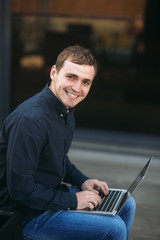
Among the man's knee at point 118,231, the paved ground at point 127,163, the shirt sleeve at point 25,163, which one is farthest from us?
the paved ground at point 127,163

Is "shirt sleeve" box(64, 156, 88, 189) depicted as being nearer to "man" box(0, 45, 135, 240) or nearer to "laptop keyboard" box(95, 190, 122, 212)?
"laptop keyboard" box(95, 190, 122, 212)

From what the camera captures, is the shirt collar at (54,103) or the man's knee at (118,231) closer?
the man's knee at (118,231)

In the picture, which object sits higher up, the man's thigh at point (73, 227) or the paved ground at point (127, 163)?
the man's thigh at point (73, 227)

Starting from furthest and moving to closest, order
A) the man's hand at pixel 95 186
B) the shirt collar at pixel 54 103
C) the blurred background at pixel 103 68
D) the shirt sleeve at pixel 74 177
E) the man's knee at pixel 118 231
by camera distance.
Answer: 1. the blurred background at pixel 103 68
2. the shirt sleeve at pixel 74 177
3. the man's hand at pixel 95 186
4. the shirt collar at pixel 54 103
5. the man's knee at pixel 118 231

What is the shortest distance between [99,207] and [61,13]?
12.8ft

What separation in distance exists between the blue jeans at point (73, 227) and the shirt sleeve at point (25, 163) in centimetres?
11

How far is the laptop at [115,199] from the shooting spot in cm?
200

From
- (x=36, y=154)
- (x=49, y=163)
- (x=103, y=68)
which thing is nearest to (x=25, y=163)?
(x=36, y=154)

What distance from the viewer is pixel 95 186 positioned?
7.56ft

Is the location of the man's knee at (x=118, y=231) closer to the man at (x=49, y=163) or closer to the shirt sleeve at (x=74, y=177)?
the man at (x=49, y=163)

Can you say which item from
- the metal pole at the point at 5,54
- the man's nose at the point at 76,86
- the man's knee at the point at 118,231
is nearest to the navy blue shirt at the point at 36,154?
the man's nose at the point at 76,86

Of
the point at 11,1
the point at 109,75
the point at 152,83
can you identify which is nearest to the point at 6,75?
the point at 11,1

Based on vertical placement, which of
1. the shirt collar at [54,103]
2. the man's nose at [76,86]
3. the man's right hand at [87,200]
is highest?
the man's nose at [76,86]

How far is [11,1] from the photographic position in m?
5.10
